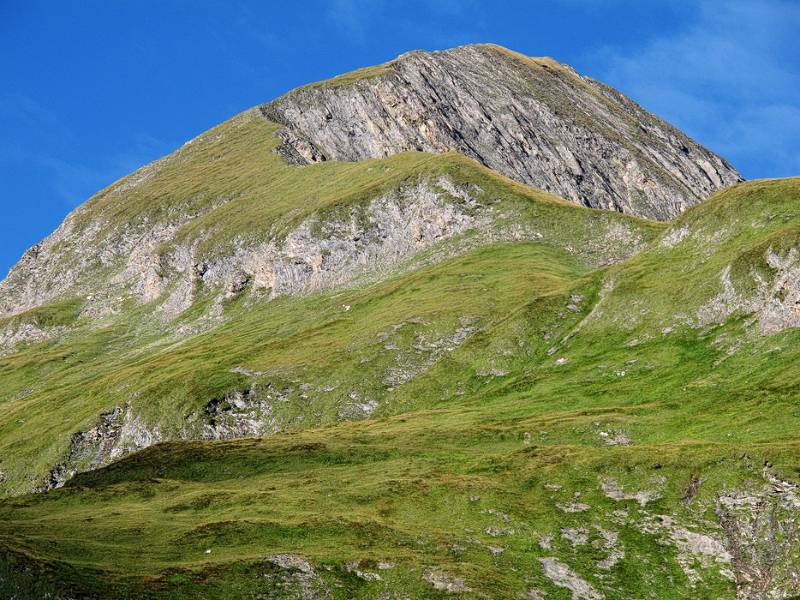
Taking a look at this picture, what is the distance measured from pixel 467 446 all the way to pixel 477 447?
5.09 feet

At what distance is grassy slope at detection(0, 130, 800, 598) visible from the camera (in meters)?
62.5

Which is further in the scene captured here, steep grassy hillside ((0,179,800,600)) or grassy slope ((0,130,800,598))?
grassy slope ((0,130,800,598))

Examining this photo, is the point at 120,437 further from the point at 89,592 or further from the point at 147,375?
the point at 89,592

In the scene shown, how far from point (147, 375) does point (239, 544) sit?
11962 cm

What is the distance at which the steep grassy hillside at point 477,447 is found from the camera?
6091cm

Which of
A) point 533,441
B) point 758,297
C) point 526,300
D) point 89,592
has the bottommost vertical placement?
point 89,592

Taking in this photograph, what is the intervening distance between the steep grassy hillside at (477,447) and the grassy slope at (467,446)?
30 cm

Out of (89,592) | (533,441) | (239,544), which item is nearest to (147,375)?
(533,441)

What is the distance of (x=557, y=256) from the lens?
648 ft

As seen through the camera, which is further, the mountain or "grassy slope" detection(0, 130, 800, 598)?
"grassy slope" detection(0, 130, 800, 598)

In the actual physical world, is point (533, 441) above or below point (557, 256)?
below

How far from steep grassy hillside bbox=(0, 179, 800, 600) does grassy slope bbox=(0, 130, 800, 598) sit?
300 millimetres

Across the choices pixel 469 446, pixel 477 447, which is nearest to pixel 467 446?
pixel 469 446

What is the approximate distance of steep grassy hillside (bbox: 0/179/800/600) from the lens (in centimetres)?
6091
